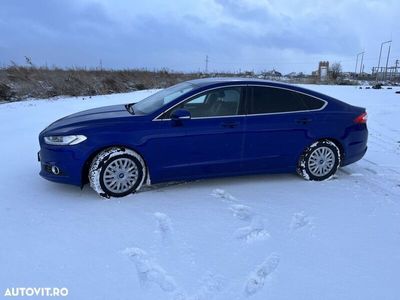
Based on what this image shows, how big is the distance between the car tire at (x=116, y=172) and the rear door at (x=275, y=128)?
1.47 meters

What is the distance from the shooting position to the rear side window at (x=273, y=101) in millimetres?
5508

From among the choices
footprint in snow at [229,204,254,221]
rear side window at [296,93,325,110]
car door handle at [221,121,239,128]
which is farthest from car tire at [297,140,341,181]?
footprint in snow at [229,204,254,221]

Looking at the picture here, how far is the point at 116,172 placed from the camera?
16.3 feet

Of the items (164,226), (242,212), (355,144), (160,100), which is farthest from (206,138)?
(355,144)

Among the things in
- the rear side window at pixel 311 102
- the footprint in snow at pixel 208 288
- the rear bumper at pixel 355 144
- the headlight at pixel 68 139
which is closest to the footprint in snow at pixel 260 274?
the footprint in snow at pixel 208 288

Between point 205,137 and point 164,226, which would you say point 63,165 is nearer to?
point 164,226

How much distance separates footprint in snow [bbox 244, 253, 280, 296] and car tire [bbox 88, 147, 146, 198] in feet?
6.98

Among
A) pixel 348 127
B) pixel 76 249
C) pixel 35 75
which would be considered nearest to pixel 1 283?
pixel 76 249

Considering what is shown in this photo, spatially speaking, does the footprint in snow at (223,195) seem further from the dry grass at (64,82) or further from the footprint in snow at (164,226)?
the dry grass at (64,82)

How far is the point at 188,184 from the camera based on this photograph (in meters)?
5.54

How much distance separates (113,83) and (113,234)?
21917mm

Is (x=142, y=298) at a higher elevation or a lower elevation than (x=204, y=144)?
lower

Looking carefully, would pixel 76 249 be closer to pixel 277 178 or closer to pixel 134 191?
pixel 134 191

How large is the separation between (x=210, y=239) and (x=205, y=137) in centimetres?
166
